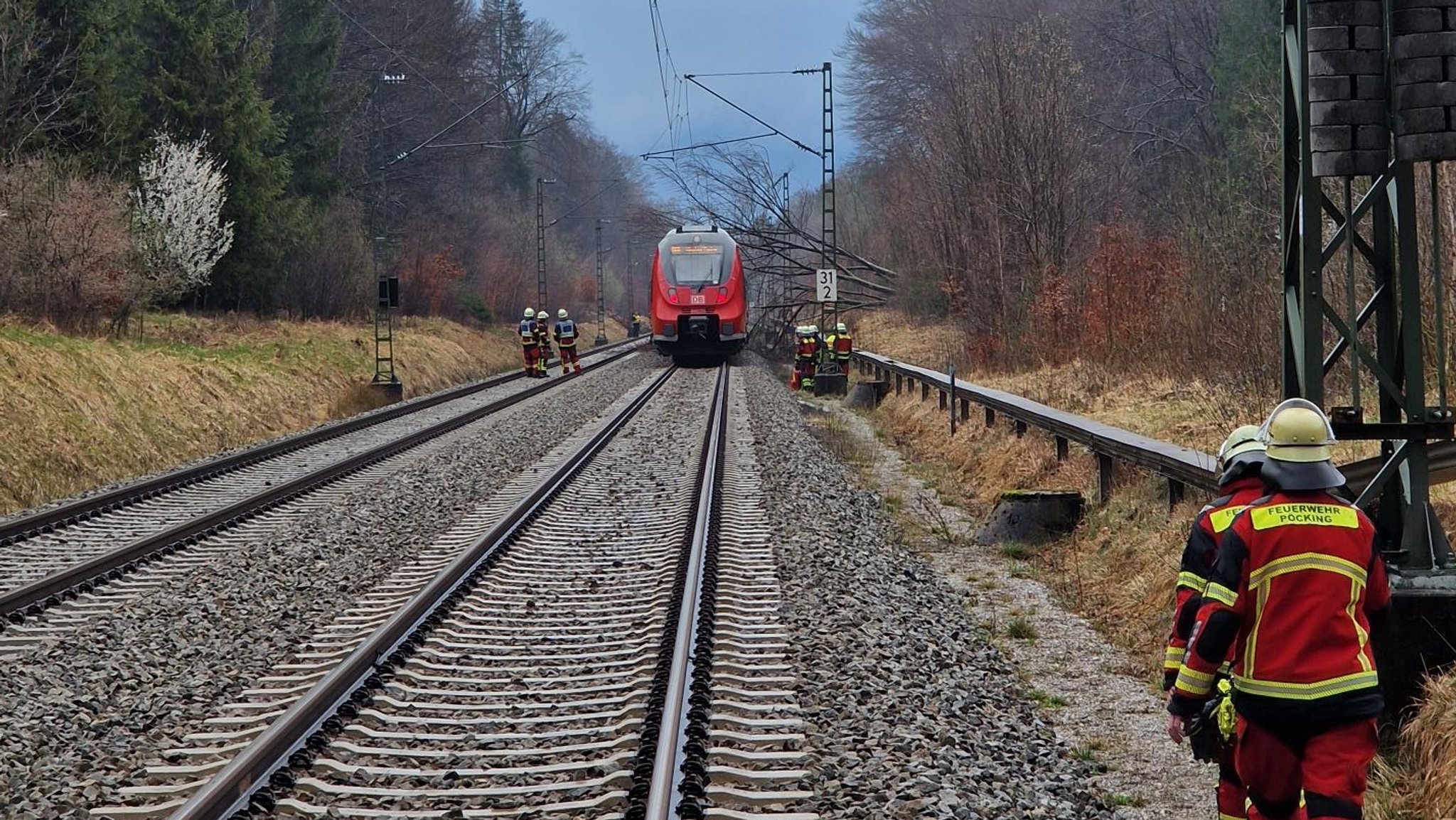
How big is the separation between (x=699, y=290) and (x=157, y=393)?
1734 cm

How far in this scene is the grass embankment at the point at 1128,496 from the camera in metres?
5.37

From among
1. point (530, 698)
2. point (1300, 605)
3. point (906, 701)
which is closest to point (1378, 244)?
point (906, 701)

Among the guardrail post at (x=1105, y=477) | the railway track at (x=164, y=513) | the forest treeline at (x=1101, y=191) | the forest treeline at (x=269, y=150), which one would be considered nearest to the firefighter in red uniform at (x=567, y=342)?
the forest treeline at (x=269, y=150)

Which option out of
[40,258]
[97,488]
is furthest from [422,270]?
[97,488]

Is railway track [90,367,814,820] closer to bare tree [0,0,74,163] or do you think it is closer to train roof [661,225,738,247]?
bare tree [0,0,74,163]

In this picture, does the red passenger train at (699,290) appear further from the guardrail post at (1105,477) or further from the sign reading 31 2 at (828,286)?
the guardrail post at (1105,477)

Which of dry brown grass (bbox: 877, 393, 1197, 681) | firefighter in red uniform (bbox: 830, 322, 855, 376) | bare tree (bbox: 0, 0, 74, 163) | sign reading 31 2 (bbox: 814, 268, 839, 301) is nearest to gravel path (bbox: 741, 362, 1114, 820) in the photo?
dry brown grass (bbox: 877, 393, 1197, 681)

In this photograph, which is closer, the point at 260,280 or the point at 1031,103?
Result: the point at 1031,103

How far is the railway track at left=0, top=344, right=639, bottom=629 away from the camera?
31.8ft

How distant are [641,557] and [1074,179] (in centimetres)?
1902

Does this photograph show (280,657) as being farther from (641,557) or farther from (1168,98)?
(1168,98)

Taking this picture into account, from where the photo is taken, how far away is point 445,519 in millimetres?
12594

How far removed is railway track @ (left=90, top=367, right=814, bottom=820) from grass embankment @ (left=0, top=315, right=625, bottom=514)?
276 inches

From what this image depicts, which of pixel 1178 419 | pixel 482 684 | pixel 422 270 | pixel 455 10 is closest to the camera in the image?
pixel 482 684
